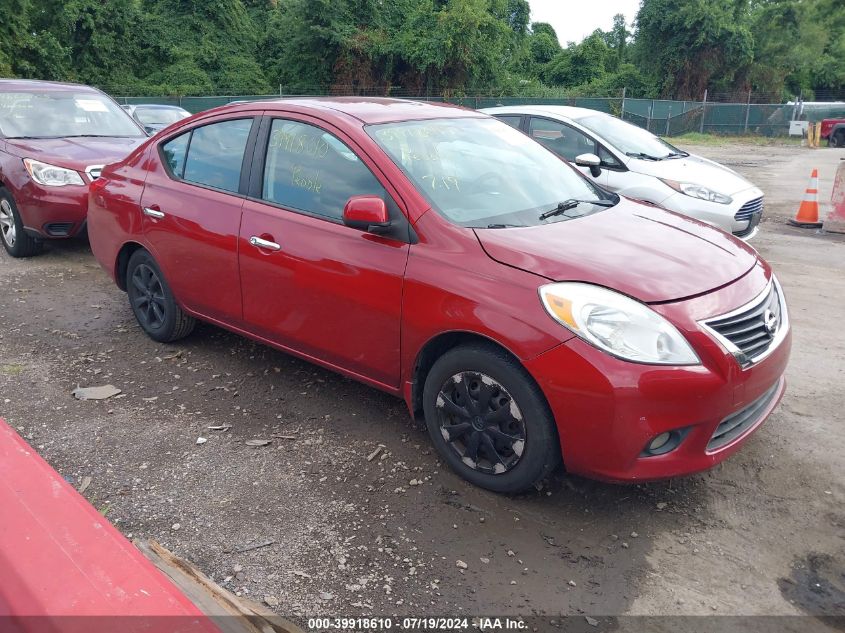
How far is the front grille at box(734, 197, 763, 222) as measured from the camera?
7551 millimetres

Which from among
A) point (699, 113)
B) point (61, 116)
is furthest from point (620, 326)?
point (699, 113)

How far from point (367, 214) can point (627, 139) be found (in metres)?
5.79

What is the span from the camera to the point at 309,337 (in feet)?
12.8

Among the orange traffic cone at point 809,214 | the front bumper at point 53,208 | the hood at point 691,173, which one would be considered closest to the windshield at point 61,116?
the front bumper at point 53,208

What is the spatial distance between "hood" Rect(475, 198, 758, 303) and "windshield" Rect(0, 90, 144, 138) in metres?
6.17

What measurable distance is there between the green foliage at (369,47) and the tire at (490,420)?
34.0 meters

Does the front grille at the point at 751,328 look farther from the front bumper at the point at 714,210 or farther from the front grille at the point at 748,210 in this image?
the front grille at the point at 748,210

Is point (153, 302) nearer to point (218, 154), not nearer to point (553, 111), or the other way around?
point (218, 154)

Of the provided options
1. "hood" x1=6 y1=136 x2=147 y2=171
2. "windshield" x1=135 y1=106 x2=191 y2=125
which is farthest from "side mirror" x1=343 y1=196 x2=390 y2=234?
"windshield" x1=135 y1=106 x2=191 y2=125

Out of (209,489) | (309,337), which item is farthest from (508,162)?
(209,489)

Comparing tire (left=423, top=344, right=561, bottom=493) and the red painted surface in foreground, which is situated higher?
the red painted surface in foreground

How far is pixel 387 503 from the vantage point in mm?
3254

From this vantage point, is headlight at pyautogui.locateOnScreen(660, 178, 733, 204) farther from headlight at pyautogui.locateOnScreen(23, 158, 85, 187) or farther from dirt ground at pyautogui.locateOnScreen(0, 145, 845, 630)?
headlight at pyautogui.locateOnScreen(23, 158, 85, 187)

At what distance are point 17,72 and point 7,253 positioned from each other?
28.3 metres
